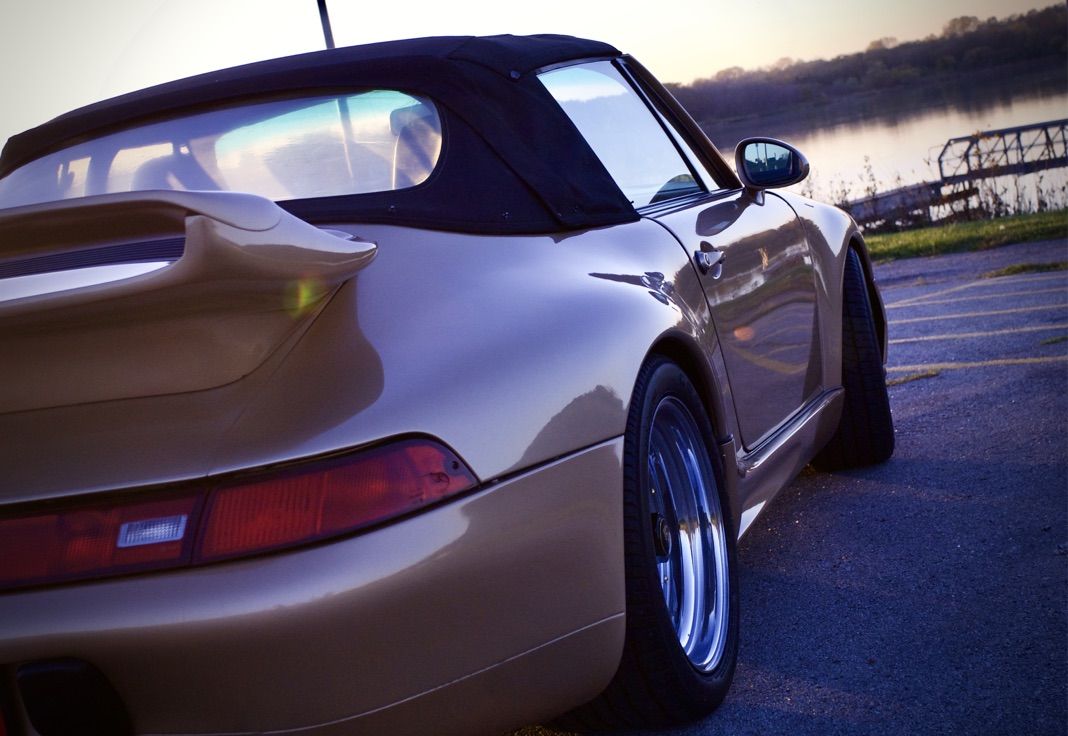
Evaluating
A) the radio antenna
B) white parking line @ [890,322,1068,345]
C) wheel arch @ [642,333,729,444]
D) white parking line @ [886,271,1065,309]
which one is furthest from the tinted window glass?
white parking line @ [886,271,1065,309]

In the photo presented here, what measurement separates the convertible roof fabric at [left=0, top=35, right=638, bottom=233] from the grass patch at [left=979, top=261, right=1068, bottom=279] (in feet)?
23.7

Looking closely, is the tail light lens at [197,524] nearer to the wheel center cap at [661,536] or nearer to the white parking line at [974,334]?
the wheel center cap at [661,536]

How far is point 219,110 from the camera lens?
3.02 meters

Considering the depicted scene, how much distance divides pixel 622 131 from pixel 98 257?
186 cm

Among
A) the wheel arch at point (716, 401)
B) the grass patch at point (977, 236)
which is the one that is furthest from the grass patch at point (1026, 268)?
the wheel arch at point (716, 401)

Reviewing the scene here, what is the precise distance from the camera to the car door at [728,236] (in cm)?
332

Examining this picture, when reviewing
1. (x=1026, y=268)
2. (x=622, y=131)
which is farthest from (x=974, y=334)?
(x=622, y=131)

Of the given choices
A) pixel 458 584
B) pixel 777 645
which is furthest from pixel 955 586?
pixel 458 584

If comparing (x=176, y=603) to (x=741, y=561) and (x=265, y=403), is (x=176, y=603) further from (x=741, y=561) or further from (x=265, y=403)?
(x=741, y=561)

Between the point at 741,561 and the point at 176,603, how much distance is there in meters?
2.35

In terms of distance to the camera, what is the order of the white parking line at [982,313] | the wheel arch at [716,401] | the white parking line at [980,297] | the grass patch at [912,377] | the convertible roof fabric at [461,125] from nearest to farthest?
the convertible roof fabric at [461,125] → the wheel arch at [716,401] → the grass patch at [912,377] → the white parking line at [982,313] → the white parking line at [980,297]

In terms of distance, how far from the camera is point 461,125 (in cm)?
281

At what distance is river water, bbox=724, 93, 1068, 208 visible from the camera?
1756 cm

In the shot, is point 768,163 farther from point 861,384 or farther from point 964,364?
point 964,364
